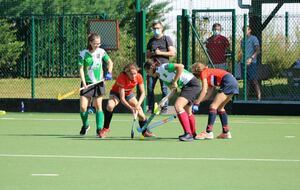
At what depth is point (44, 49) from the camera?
81.8 feet

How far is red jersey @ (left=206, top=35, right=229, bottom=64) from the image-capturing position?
23.1 m

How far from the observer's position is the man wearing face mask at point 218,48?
2306 cm

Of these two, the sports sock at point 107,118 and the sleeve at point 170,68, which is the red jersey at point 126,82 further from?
the sleeve at point 170,68

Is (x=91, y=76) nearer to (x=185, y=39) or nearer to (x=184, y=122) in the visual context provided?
(x=184, y=122)

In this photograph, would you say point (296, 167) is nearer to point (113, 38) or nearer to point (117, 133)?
point (117, 133)

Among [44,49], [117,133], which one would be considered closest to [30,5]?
Result: [44,49]

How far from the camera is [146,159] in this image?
1408 centimetres

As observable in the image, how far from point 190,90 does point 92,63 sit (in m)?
1.82

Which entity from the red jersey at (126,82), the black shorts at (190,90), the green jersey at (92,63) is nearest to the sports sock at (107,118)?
the red jersey at (126,82)

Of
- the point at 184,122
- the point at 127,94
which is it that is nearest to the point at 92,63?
the point at 127,94

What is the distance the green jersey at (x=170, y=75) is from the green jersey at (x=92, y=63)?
144 centimetres

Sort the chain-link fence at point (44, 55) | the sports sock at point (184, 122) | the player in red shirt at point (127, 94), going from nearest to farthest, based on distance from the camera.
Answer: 1. the sports sock at point (184, 122)
2. the player in red shirt at point (127, 94)
3. the chain-link fence at point (44, 55)

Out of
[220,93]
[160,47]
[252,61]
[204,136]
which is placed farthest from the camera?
[252,61]

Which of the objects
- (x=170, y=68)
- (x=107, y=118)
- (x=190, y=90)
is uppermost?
(x=170, y=68)
